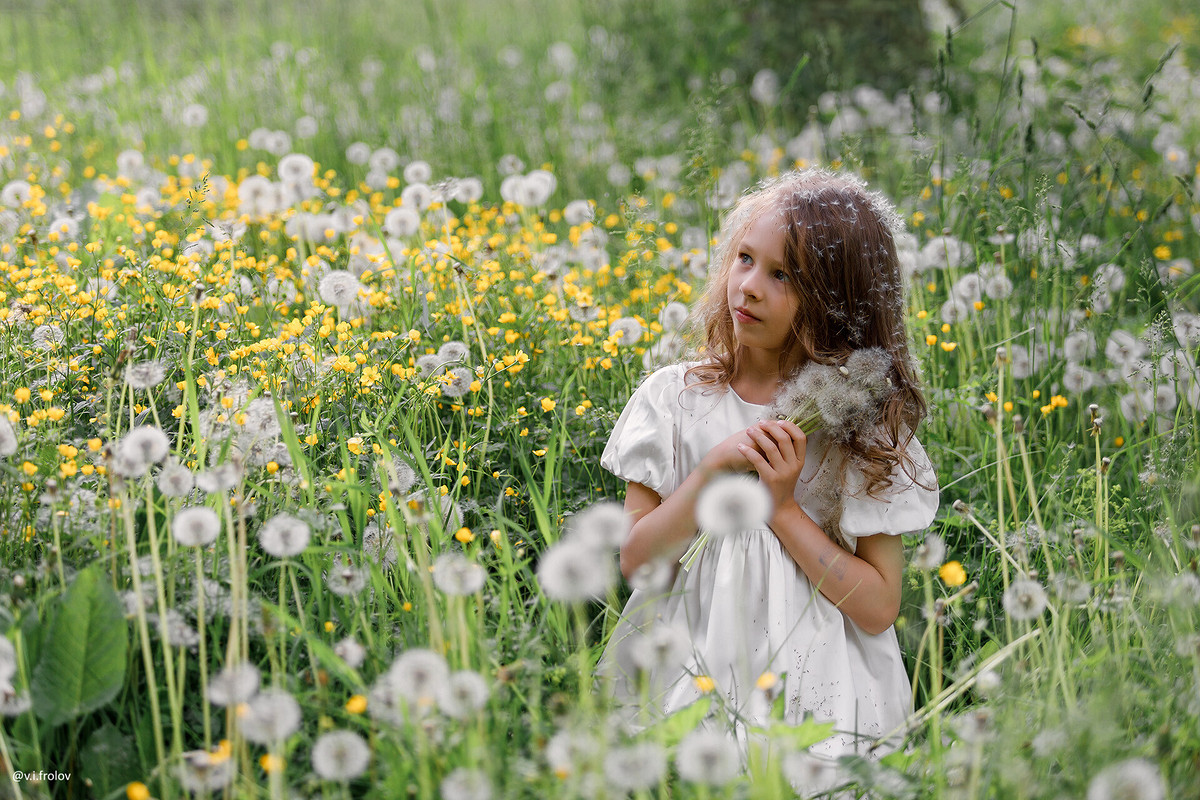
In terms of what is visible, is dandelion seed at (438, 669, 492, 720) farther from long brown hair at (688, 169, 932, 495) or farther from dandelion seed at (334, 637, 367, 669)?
long brown hair at (688, 169, 932, 495)

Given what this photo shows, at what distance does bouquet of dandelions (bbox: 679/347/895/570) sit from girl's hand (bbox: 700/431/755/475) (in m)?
0.09

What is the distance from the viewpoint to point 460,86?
19.1 ft

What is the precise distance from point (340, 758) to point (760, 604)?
3.41ft

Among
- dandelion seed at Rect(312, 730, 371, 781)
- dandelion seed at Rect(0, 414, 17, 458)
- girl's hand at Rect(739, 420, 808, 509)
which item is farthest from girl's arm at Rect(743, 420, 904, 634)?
dandelion seed at Rect(0, 414, 17, 458)

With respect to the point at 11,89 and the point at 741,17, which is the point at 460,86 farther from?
the point at 11,89

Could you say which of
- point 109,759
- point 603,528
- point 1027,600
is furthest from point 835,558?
point 109,759

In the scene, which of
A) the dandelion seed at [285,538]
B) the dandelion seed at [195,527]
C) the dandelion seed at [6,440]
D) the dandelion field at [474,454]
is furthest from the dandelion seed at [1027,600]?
the dandelion seed at [6,440]

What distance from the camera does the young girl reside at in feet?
6.68

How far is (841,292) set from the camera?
212 cm

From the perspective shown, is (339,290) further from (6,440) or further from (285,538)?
(285,538)

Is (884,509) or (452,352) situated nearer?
(884,509)

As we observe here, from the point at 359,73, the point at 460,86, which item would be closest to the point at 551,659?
the point at 460,86

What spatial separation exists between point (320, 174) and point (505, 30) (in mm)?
3383

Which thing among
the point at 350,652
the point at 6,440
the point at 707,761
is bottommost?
the point at 707,761
